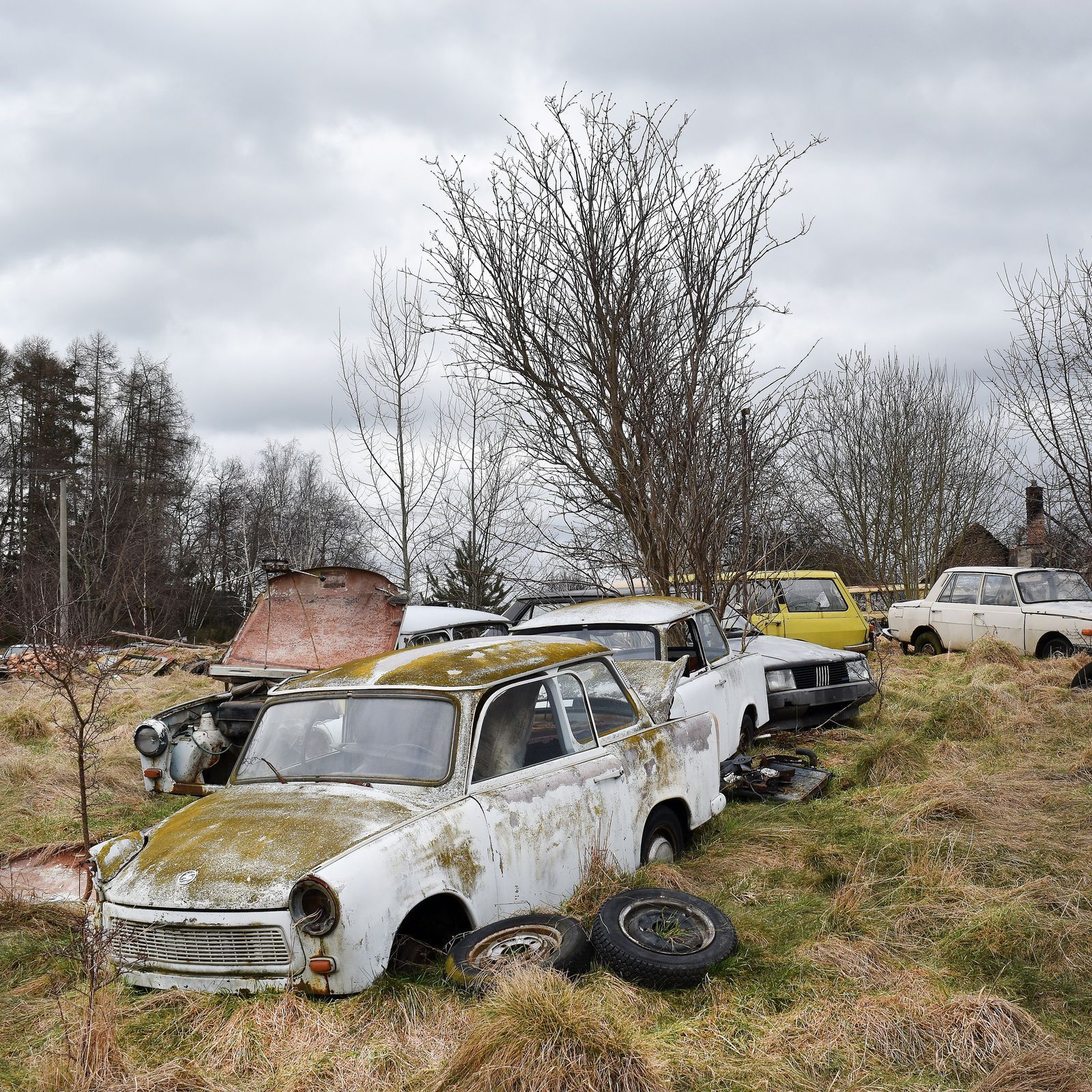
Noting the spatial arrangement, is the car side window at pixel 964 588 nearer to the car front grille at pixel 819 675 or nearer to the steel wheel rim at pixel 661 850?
the car front grille at pixel 819 675

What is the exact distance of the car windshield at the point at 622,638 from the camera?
7.75 m

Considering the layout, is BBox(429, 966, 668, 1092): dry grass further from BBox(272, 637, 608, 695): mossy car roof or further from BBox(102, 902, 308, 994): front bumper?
BBox(272, 637, 608, 695): mossy car roof

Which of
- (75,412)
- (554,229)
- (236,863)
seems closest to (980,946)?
(236,863)

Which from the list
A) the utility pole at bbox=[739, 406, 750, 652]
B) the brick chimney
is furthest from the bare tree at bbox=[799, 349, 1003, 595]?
the utility pole at bbox=[739, 406, 750, 652]

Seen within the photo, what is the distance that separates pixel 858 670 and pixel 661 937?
672cm

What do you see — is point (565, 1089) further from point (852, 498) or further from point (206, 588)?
point (206, 588)

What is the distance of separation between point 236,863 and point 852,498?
24804 millimetres

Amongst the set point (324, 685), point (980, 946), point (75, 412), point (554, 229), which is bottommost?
point (980, 946)

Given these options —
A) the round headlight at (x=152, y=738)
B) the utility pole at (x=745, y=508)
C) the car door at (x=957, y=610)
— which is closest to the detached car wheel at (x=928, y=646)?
the car door at (x=957, y=610)

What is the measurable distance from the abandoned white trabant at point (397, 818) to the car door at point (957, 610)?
37.9 ft

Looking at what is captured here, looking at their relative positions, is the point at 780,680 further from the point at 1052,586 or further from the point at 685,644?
the point at 1052,586

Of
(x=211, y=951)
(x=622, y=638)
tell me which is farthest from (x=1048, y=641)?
(x=211, y=951)

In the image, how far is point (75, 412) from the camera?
42031 millimetres

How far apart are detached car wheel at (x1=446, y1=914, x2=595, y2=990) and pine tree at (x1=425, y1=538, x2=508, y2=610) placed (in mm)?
14896
